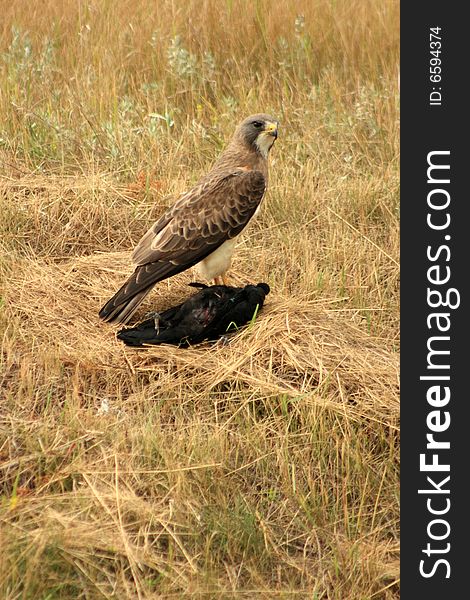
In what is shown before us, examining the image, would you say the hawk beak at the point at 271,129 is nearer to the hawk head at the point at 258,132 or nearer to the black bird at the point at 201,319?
the hawk head at the point at 258,132

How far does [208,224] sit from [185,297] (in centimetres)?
53

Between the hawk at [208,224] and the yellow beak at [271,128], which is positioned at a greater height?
the yellow beak at [271,128]

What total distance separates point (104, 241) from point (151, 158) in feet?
3.25

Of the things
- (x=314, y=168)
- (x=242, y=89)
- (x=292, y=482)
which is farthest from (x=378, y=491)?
(x=242, y=89)

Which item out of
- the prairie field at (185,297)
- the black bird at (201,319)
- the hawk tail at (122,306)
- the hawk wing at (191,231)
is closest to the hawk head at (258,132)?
the hawk wing at (191,231)

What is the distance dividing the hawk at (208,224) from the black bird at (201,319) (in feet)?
0.48

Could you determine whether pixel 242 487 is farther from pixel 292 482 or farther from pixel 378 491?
pixel 378 491

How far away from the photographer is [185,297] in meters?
6.48

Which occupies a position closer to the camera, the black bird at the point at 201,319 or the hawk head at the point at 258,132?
the black bird at the point at 201,319

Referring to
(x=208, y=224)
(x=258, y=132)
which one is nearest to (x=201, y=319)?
(x=208, y=224)

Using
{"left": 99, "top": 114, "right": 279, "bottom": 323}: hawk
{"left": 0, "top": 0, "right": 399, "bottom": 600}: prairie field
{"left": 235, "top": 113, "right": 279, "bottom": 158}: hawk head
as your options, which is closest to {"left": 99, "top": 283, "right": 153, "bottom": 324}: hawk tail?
{"left": 99, "top": 114, "right": 279, "bottom": 323}: hawk

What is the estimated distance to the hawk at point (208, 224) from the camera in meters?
5.98

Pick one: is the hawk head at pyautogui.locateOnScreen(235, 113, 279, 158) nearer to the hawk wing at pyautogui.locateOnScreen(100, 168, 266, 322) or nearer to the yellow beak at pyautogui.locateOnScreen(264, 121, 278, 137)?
the yellow beak at pyautogui.locateOnScreen(264, 121, 278, 137)

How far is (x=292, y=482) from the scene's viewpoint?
5.11 meters
